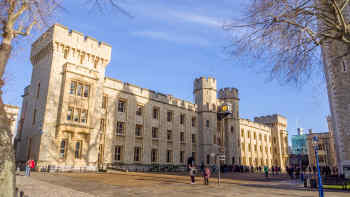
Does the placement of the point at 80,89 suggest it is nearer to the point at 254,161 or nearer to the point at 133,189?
the point at 133,189

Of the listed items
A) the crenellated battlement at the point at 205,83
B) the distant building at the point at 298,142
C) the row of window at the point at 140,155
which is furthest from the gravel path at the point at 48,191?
the distant building at the point at 298,142

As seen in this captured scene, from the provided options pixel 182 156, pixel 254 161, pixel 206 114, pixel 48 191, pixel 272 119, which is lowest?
pixel 254 161

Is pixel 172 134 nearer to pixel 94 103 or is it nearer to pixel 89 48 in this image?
pixel 94 103

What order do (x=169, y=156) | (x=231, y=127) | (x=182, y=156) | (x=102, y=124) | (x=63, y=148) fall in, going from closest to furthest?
(x=63, y=148) < (x=102, y=124) < (x=169, y=156) < (x=182, y=156) < (x=231, y=127)

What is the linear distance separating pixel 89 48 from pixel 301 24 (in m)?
23.6

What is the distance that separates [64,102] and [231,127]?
33388 mm

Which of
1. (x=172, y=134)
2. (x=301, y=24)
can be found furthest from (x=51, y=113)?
(x=301, y=24)

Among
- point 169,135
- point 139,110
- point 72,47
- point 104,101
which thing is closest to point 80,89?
point 104,101

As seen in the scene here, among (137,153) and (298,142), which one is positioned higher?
(298,142)

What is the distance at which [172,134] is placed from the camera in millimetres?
37031

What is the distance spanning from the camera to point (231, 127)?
47938 mm

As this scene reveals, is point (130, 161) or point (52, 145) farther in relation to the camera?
point (130, 161)

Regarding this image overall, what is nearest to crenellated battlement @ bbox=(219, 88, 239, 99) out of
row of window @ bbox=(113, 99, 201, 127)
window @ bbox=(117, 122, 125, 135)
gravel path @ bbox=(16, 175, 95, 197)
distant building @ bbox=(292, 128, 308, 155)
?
row of window @ bbox=(113, 99, 201, 127)

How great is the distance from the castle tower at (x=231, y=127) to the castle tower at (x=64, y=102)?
1042 inches
